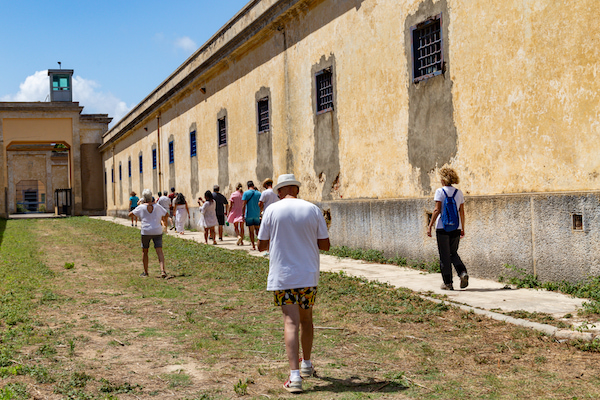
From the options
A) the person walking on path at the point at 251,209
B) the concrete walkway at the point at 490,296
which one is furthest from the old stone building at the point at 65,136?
the concrete walkway at the point at 490,296

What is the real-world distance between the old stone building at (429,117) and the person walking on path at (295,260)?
14.5 ft

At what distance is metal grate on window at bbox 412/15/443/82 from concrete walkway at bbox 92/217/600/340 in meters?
3.60

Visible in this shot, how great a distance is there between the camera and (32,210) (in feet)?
226

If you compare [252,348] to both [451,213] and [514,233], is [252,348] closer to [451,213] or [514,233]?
[451,213]

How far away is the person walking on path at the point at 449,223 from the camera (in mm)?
8312

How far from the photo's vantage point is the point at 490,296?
7879 millimetres

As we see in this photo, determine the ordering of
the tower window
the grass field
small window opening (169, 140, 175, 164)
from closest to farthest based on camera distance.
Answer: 1. the grass field
2. small window opening (169, 140, 175, 164)
3. the tower window

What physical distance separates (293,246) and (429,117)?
6819 mm

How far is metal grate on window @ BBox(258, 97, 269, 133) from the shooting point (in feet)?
59.8

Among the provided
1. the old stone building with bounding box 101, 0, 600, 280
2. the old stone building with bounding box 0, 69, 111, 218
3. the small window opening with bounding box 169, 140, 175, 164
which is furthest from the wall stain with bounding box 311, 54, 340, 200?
the old stone building with bounding box 0, 69, 111, 218

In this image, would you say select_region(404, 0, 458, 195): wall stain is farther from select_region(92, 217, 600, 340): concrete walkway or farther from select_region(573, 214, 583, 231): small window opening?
select_region(573, 214, 583, 231): small window opening

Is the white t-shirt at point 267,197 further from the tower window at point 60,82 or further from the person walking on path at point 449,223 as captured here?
the tower window at point 60,82

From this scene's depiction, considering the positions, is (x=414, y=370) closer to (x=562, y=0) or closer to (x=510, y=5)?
(x=562, y=0)

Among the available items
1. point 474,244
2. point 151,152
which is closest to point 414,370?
point 474,244
